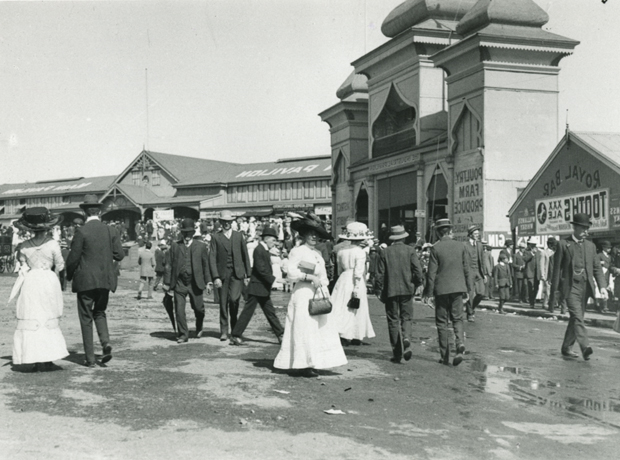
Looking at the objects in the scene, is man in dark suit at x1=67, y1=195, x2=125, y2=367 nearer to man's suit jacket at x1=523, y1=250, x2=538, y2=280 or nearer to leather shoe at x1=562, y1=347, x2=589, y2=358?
leather shoe at x1=562, y1=347, x2=589, y2=358

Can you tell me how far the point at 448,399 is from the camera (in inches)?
291

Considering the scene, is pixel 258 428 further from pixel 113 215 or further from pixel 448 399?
pixel 113 215

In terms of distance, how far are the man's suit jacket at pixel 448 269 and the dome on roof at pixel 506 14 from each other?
2037 centimetres

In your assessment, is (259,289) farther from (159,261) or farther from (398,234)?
(159,261)

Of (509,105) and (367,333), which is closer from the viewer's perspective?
(367,333)

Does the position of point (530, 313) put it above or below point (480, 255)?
below

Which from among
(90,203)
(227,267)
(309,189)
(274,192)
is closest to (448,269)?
(227,267)

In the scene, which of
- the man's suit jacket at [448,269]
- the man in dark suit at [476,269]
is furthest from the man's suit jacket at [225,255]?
the man in dark suit at [476,269]

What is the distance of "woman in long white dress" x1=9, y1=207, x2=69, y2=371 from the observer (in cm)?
830

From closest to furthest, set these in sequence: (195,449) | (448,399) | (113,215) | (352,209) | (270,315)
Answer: (195,449) < (448,399) < (270,315) < (352,209) < (113,215)

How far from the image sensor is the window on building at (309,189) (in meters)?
60.5

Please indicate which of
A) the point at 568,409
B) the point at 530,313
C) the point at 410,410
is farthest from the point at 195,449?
the point at 530,313

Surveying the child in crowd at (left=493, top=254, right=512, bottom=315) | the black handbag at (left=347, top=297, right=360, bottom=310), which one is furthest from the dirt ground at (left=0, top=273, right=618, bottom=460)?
the child in crowd at (left=493, top=254, right=512, bottom=315)

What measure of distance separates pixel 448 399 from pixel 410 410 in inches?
28.3
